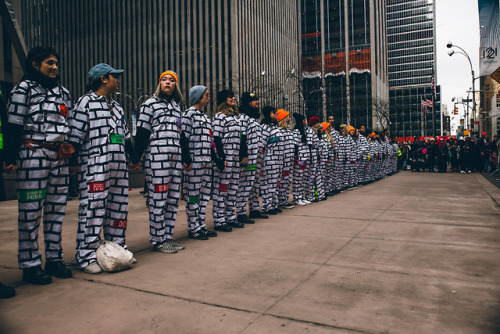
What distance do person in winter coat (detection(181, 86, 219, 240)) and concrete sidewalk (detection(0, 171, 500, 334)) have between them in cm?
55

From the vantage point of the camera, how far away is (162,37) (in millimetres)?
74500

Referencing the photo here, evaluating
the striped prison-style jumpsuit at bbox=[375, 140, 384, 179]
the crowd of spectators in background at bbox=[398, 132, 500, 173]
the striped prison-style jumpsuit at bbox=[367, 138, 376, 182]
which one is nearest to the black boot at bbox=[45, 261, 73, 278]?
the striped prison-style jumpsuit at bbox=[367, 138, 376, 182]

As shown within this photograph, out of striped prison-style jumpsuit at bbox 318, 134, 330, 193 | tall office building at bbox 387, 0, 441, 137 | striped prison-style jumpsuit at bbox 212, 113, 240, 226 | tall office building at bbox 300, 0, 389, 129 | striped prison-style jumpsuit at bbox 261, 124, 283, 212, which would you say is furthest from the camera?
tall office building at bbox 387, 0, 441, 137

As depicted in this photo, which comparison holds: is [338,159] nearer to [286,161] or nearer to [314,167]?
[314,167]

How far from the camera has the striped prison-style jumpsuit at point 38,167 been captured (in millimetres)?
3879

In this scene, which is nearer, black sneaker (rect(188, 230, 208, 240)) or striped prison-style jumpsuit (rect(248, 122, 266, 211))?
black sneaker (rect(188, 230, 208, 240))

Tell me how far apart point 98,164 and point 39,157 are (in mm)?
578

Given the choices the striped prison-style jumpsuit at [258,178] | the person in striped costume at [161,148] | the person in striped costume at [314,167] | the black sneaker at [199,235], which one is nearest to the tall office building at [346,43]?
the person in striped costume at [314,167]

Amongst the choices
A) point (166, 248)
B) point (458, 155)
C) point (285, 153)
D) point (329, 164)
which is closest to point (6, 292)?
point (166, 248)

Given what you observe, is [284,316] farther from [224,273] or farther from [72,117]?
[72,117]

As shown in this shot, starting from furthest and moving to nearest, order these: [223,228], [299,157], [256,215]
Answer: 1. [299,157]
2. [256,215]
3. [223,228]

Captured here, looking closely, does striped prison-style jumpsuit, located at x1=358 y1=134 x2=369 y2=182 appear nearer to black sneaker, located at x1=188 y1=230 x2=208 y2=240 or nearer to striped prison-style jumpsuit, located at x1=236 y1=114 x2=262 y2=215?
striped prison-style jumpsuit, located at x1=236 y1=114 x2=262 y2=215

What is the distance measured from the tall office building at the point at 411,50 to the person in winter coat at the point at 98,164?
437 ft

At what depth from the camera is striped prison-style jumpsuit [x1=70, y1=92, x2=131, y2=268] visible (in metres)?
4.32
